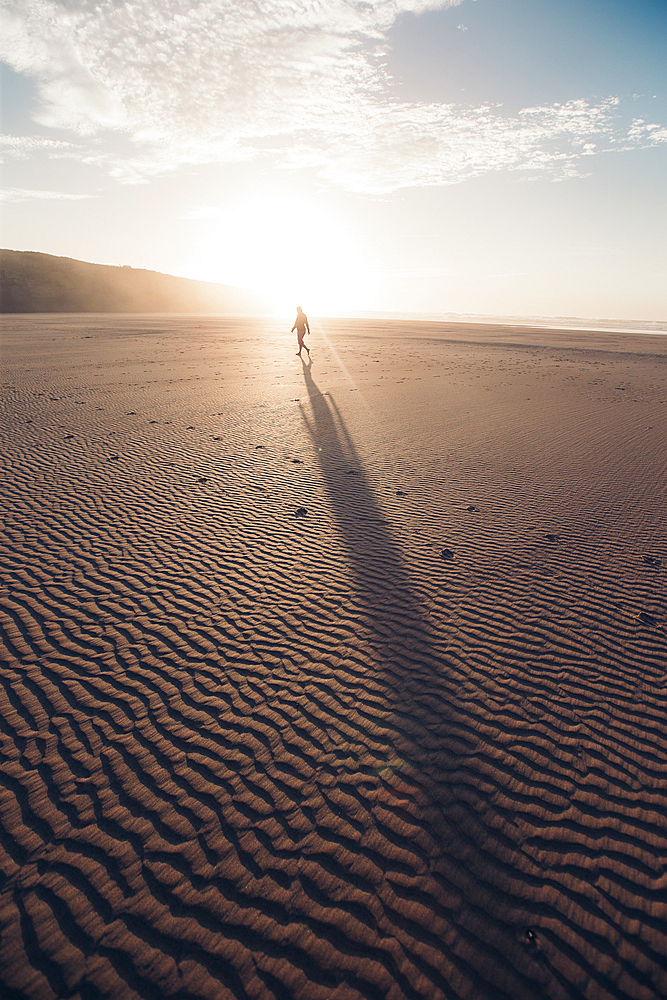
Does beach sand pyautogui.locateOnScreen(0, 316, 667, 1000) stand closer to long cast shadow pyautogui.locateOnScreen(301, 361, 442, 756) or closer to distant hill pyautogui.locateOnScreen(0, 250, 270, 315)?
long cast shadow pyautogui.locateOnScreen(301, 361, 442, 756)

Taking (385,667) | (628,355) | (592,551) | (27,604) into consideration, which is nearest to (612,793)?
(385,667)

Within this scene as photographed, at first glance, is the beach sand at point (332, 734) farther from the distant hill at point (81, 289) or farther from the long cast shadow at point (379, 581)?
the distant hill at point (81, 289)

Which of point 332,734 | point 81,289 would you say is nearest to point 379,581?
point 332,734

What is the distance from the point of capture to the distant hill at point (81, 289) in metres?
65.6

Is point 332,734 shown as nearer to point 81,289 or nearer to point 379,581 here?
point 379,581

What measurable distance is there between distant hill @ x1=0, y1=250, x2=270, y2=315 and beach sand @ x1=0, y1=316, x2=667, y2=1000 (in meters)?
70.7

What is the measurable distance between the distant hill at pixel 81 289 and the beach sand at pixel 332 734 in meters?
70.7

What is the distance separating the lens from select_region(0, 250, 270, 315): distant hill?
65625mm

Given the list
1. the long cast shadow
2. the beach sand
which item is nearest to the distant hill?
the long cast shadow

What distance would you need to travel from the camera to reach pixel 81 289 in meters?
74.4

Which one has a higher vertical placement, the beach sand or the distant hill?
the distant hill

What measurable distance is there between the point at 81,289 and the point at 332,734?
88.2m

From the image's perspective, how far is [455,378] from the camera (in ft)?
68.4

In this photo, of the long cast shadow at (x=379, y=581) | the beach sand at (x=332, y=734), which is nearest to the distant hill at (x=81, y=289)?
the long cast shadow at (x=379, y=581)
